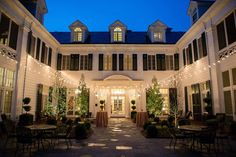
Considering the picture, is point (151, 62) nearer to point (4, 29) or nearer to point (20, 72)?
point (20, 72)

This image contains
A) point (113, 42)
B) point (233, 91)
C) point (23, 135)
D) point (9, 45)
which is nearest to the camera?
point (23, 135)

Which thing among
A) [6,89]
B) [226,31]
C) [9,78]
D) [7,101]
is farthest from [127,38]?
[7,101]

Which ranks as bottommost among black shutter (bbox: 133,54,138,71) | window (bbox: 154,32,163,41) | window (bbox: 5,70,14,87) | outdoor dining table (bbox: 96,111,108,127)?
outdoor dining table (bbox: 96,111,108,127)

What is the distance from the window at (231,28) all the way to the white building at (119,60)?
0.05 metres

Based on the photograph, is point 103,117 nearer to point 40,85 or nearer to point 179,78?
point 40,85

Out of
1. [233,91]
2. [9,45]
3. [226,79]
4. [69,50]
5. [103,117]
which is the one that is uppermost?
[69,50]

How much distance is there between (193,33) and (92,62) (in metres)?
8.21

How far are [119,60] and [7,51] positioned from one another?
851 centimetres

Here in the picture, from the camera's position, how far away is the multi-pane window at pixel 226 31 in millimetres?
7859

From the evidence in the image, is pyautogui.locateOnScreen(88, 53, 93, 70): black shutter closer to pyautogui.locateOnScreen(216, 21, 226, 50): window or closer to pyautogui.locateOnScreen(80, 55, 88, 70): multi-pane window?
pyautogui.locateOnScreen(80, 55, 88, 70): multi-pane window

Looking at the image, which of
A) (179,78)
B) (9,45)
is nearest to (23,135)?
(9,45)

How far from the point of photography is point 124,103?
15.8 metres

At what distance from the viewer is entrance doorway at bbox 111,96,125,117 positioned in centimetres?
1600

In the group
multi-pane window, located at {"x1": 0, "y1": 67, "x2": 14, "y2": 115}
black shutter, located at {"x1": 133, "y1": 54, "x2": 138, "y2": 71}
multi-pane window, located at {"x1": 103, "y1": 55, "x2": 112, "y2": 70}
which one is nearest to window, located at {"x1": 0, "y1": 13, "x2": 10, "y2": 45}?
multi-pane window, located at {"x1": 0, "y1": 67, "x2": 14, "y2": 115}
